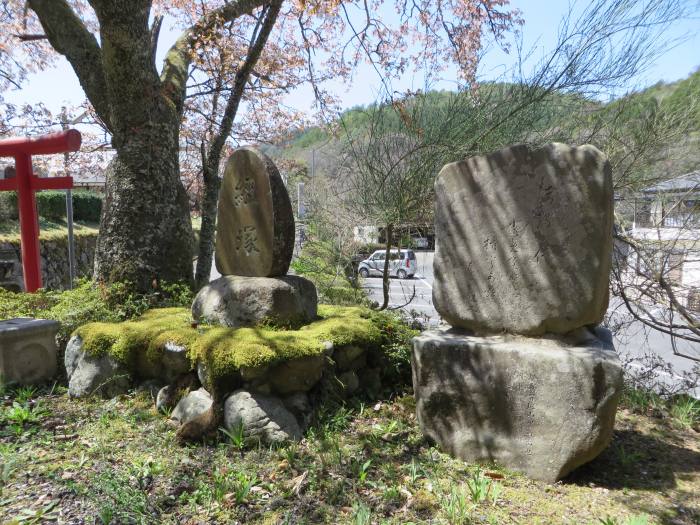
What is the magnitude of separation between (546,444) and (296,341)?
184cm

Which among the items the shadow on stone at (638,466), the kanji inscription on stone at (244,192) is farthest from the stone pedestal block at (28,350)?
the shadow on stone at (638,466)

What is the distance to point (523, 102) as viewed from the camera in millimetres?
5262

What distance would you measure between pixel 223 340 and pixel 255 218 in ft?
4.03

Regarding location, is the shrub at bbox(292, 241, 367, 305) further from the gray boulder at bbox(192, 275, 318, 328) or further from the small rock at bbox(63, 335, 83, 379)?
the small rock at bbox(63, 335, 83, 379)

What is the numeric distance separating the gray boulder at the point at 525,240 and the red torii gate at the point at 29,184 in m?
5.03

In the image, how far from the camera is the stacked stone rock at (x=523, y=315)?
9.28ft

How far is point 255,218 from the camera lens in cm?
430

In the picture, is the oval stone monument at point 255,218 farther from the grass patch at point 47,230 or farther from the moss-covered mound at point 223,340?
the grass patch at point 47,230

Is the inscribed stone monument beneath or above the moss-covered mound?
above

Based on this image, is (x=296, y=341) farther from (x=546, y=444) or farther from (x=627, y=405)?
(x=627, y=405)

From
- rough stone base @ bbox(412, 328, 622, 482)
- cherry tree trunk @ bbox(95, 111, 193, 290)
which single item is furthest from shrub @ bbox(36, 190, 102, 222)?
rough stone base @ bbox(412, 328, 622, 482)

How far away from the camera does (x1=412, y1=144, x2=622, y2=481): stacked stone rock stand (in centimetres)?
283

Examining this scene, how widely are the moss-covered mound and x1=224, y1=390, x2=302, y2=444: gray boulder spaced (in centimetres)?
21

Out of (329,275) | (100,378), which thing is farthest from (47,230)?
(100,378)
